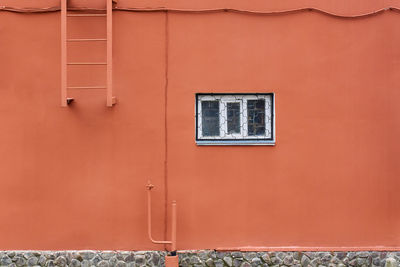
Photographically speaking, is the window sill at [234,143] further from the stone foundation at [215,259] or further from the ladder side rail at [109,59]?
the stone foundation at [215,259]

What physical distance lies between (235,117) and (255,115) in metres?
0.26

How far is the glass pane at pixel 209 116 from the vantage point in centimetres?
673

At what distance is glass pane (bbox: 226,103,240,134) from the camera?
6.73 meters

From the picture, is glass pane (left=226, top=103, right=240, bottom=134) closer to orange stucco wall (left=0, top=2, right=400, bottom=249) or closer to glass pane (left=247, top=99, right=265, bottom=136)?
glass pane (left=247, top=99, right=265, bottom=136)

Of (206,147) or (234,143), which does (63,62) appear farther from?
(234,143)

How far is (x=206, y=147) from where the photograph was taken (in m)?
6.64

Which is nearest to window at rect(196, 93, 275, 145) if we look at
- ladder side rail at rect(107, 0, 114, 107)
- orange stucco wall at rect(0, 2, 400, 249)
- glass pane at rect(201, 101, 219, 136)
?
glass pane at rect(201, 101, 219, 136)

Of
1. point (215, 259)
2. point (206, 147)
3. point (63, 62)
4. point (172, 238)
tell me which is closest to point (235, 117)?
point (206, 147)

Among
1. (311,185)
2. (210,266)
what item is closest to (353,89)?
(311,185)

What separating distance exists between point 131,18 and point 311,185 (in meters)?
3.15

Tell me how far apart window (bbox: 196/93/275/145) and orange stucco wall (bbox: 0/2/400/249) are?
0.13 m

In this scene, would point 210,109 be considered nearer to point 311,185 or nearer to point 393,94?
point 311,185

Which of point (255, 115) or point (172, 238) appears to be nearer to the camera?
point (172, 238)

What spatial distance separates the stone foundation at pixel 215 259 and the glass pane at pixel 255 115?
5.13 ft
